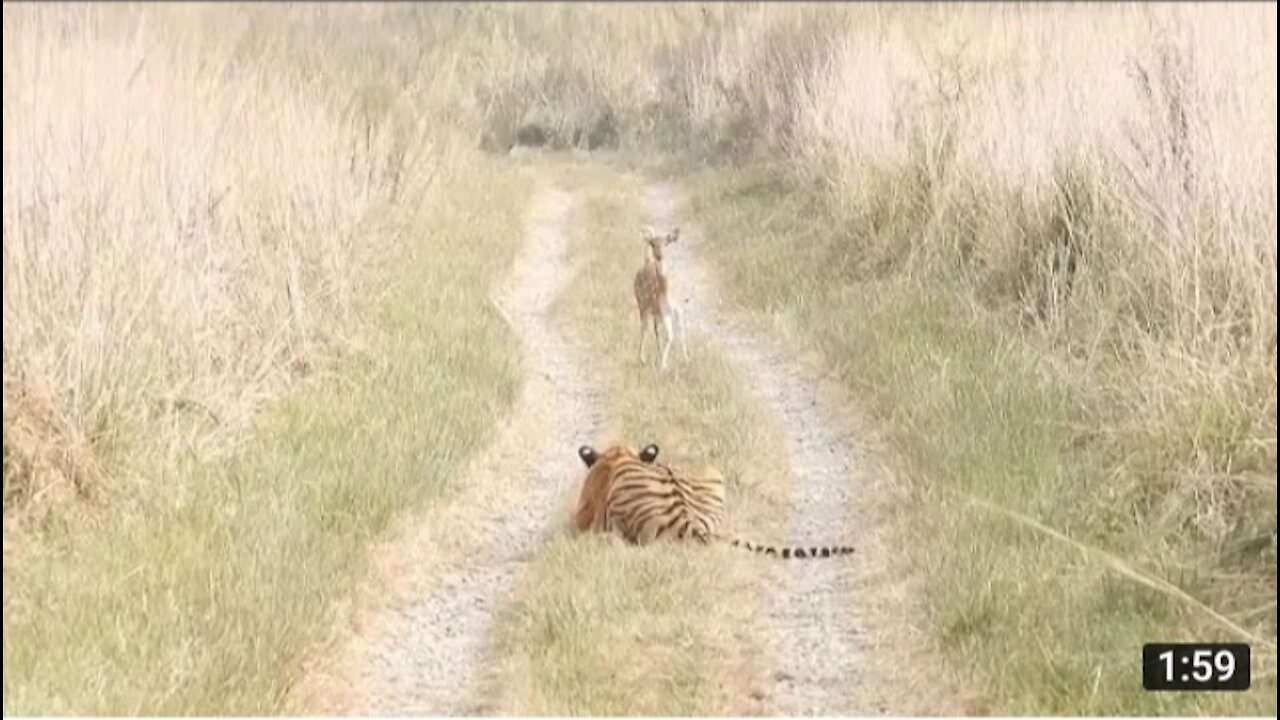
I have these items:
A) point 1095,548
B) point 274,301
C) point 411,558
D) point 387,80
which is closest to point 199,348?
point 274,301

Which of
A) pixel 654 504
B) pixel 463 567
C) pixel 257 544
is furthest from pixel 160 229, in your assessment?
pixel 654 504

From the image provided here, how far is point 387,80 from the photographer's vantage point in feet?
19.1

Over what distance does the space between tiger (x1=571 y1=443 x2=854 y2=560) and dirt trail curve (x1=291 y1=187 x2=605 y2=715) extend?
0.14 meters

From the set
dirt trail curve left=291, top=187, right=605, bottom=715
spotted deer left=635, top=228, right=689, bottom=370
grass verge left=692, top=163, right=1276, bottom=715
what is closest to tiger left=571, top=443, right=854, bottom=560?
dirt trail curve left=291, top=187, right=605, bottom=715

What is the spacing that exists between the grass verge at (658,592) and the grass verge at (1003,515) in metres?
0.27

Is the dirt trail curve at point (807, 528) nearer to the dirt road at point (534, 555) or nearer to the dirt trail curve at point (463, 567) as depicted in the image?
the dirt road at point (534, 555)

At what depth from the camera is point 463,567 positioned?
2.59 m

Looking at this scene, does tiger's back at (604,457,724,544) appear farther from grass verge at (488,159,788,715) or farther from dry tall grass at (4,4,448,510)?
dry tall grass at (4,4,448,510)

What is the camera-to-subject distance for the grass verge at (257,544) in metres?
2.08

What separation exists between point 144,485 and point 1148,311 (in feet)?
6.20

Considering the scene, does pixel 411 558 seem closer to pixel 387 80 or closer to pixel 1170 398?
pixel 1170 398

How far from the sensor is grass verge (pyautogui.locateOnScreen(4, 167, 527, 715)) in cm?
208
